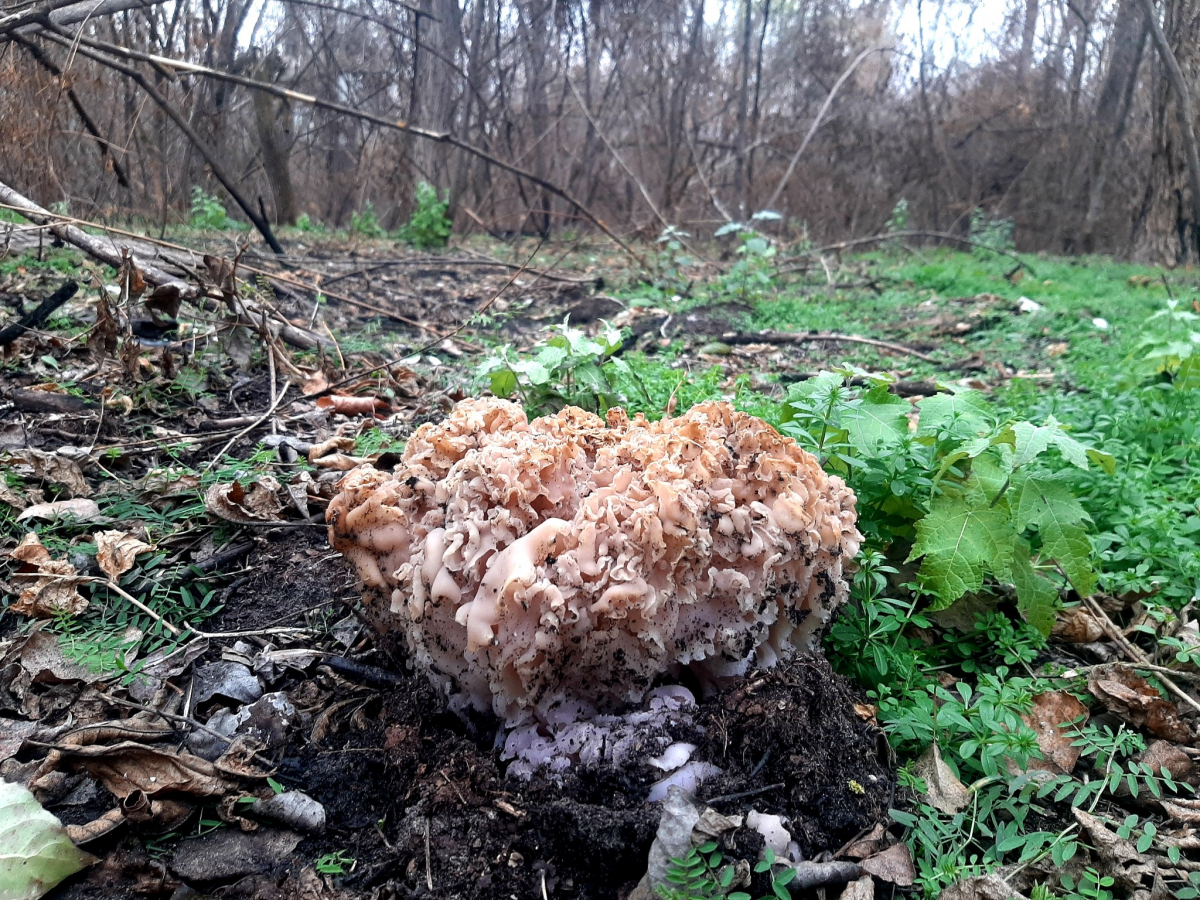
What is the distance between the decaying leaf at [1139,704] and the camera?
245 centimetres

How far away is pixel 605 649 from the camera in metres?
2.08

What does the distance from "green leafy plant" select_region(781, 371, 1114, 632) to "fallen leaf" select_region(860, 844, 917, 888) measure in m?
0.75

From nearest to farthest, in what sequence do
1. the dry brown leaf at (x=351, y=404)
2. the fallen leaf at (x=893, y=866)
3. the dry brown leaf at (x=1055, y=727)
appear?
the fallen leaf at (x=893, y=866), the dry brown leaf at (x=1055, y=727), the dry brown leaf at (x=351, y=404)

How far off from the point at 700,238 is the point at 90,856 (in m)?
16.2

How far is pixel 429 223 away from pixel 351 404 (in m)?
10.7

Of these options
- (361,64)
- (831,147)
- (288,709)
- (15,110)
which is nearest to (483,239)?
(361,64)

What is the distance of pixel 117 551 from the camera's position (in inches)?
116

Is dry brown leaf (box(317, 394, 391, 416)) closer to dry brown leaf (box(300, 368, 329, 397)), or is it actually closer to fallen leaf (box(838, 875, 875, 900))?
dry brown leaf (box(300, 368, 329, 397))

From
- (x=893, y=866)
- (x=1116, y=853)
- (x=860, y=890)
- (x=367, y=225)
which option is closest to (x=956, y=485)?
(x=1116, y=853)

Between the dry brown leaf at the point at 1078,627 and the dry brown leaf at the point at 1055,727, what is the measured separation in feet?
1.38

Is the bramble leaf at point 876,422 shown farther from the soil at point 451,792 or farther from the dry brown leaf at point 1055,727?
the dry brown leaf at point 1055,727

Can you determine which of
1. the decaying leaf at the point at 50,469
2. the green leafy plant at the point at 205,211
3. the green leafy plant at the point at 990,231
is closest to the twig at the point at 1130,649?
the decaying leaf at the point at 50,469

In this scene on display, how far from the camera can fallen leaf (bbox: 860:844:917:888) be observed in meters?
1.85

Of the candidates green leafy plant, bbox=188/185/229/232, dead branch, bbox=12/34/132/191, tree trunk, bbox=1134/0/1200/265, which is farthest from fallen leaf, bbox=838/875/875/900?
green leafy plant, bbox=188/185/229/232
